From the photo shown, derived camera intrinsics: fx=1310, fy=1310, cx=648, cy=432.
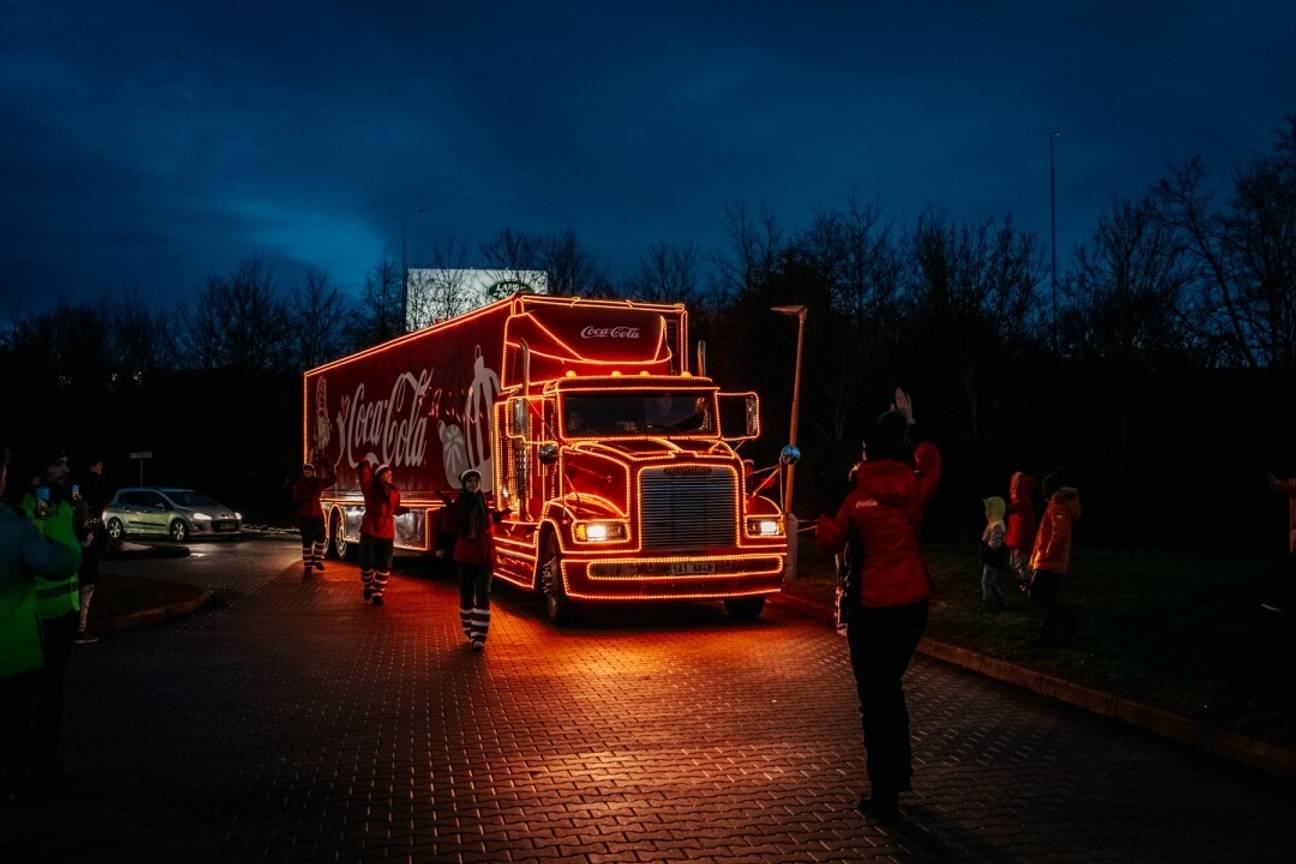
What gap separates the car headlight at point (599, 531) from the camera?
14.5 meters

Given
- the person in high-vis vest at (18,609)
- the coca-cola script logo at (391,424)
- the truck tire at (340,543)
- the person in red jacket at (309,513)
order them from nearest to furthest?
the person in high-vis vest at (18,609) → the coca-cola script logo at (391,424) → the person in red jacket at (309,513) → the truck tire at (340,543)

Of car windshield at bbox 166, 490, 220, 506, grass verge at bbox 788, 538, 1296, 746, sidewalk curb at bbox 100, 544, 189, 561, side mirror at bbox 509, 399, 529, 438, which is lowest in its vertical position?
grass verge at bbox 788, 538, 1296, 746

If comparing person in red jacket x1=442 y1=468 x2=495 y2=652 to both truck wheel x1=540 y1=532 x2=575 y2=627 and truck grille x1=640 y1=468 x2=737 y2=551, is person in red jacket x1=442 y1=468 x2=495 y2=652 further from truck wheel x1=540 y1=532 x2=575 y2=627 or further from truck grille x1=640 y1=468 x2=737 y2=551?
truck grille x1=640 y1=468 x2=737 y2=551

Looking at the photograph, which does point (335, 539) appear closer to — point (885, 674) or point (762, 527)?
point (762, 527)

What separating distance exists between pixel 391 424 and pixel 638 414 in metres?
7.36

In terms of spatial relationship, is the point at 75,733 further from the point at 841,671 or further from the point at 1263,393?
the point at 1263,393

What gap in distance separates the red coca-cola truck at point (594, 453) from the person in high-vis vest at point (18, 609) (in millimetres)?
8587

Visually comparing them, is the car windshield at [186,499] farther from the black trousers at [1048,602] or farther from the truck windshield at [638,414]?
the black trousers at [1048,602]

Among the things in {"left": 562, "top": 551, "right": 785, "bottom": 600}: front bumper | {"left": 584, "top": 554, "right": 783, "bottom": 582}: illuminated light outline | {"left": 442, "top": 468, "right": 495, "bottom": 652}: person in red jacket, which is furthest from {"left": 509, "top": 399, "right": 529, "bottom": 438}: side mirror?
{"left": 442, "top": 468, "right": 495, "bottom": 652}: person in red jacket

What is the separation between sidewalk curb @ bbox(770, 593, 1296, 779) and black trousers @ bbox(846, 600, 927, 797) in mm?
2588

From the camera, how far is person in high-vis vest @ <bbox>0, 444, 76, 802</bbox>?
5.92m

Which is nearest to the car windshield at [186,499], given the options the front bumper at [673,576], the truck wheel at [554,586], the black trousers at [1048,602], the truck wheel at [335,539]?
the truck wheel at [335,539]

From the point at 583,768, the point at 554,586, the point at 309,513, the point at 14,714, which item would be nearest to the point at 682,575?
the point at 554,586

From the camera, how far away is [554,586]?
594 inches
